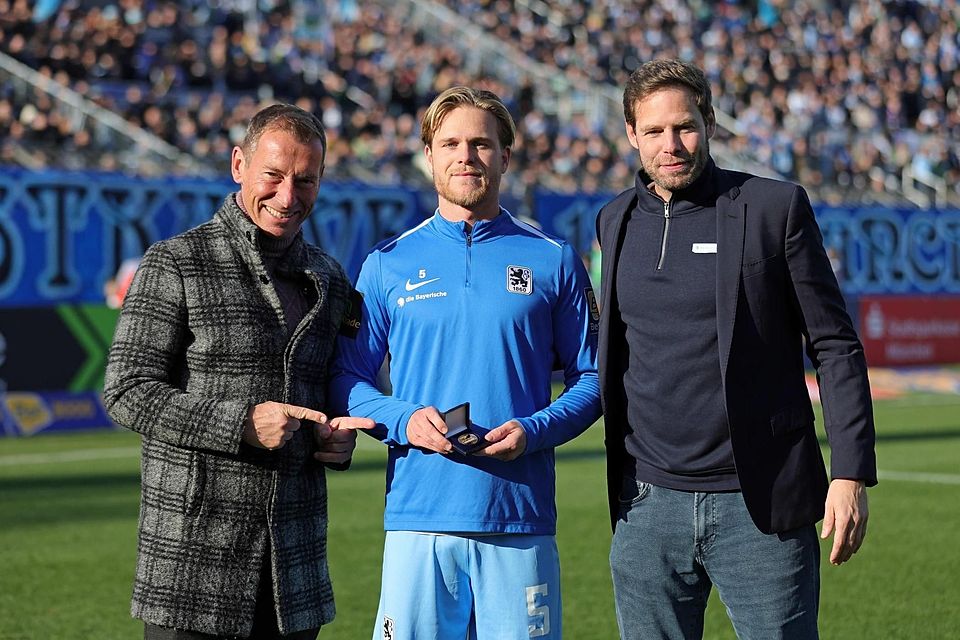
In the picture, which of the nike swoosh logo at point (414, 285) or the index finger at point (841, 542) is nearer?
the index finger at point (841, 542)

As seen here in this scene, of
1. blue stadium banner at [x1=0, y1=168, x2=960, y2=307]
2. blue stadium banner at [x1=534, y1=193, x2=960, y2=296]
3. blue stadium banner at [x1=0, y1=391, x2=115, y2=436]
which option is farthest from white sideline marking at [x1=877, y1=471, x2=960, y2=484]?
blue stadium banner at [x1=534, y1=193, x2=960, y2=296]

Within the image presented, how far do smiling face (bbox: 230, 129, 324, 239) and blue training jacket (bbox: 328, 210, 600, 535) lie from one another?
400mm

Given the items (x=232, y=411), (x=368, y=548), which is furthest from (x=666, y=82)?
(x=368, y=548)

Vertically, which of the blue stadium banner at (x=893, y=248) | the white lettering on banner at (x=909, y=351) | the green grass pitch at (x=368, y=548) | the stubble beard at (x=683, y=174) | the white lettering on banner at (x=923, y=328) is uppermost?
the blue stadium banner at (x=893, y=248)

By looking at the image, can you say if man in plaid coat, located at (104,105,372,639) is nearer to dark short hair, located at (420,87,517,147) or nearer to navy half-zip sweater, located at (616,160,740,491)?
dark short hair, located at (420,87,517,147)

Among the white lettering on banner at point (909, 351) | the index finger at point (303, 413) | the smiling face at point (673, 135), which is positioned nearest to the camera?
the index finger at point (303, 413)

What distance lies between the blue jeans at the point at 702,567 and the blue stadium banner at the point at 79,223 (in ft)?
41.8

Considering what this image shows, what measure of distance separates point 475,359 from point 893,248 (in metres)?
20.4

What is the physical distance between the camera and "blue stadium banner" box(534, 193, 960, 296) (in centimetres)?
2264

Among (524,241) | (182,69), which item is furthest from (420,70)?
(524,241)

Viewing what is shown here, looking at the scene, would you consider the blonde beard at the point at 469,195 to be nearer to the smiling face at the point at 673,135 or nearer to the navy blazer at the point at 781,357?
the smiling face at the point at 673,135

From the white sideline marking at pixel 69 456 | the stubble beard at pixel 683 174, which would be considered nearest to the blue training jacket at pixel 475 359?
the stubble beard at pixel 683 174

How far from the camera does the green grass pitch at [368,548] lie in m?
7.22

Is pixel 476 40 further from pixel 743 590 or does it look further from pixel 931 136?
pixel 743 590
